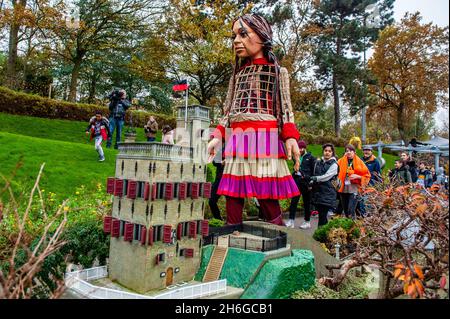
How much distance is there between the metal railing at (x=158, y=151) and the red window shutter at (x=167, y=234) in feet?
3.97

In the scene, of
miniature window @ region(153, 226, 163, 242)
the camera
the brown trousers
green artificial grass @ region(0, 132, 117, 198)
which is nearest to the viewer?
miniature window @ region(153, 226, 163, 242)

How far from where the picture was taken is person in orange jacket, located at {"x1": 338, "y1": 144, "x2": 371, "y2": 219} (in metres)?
10.3

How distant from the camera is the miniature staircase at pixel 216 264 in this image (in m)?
7.07

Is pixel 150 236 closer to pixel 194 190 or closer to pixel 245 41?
pixel 194 190

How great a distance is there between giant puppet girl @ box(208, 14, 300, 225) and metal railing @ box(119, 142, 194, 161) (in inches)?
29.1

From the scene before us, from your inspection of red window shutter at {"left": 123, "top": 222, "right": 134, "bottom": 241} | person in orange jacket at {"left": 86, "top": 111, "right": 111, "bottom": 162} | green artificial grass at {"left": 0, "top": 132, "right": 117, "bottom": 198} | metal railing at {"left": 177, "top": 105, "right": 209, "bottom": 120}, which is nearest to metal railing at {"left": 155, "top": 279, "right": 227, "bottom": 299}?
red window shutter at {"left": 123, "top": 222, "right": 134, "bottom": 241}

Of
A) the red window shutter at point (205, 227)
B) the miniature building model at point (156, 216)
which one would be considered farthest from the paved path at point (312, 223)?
the miniature building model at point (156, 216)

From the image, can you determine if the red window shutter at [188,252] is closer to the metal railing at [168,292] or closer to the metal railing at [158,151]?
the metal railing at [168,292]

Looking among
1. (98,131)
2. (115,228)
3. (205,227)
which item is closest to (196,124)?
(205,227)

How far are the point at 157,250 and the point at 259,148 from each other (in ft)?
8.86

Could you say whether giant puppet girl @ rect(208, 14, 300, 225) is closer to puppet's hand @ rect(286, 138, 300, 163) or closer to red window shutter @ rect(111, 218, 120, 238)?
puppet's hand @ rect(286, 138, 300, 163)

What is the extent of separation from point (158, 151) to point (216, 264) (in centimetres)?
239

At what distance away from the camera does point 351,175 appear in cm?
1034
